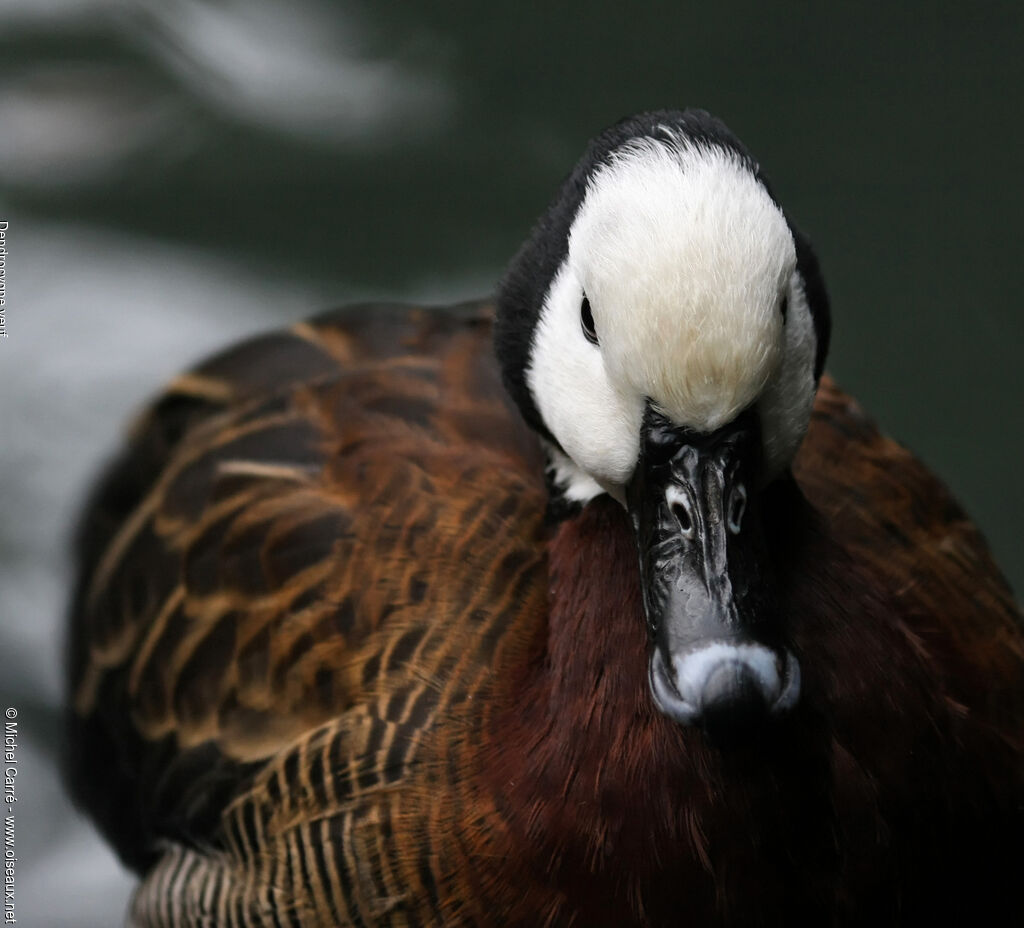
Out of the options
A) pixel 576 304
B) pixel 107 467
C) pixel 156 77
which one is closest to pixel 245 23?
pixel 156 77

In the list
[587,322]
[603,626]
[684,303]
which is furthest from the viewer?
[603,626]

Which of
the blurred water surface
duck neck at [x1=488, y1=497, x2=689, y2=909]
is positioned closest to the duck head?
duck neck at [x1=488, y1=497, x2=689, y2=909]

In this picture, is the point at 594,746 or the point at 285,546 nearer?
the point at 594,746

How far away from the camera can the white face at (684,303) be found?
1731mm

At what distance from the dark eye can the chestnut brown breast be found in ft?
0.92

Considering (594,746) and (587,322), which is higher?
(587,322)

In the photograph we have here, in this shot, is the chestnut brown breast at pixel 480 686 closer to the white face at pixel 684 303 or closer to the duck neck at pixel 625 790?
the duck neck at pixel 625 790

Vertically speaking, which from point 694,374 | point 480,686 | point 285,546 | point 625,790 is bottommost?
point 625,790

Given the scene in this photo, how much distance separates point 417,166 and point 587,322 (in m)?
2.47

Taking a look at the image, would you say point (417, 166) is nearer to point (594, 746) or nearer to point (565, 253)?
point (565, 253)

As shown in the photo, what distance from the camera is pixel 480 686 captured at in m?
2.14

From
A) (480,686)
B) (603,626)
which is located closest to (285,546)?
(480,686)

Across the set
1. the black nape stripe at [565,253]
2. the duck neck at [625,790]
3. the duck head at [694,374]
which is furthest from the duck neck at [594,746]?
the black nape stripe at [565,253]

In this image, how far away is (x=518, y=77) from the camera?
4359mm
